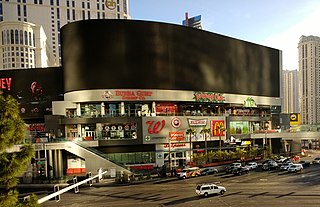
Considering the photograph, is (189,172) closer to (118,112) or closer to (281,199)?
(281,199)

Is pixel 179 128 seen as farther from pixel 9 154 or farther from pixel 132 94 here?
pixel 9 154

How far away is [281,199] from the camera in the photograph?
27.9 metres

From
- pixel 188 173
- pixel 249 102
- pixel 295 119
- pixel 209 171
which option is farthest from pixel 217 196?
pixel 295 119

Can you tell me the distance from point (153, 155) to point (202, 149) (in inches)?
494

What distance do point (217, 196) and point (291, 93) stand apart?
187 meters

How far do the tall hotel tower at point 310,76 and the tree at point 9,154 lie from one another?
178 m

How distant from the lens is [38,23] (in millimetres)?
154125

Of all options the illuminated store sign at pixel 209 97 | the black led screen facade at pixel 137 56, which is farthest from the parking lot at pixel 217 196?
the black led screen facade at pixel 137 56

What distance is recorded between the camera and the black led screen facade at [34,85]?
6488 cm

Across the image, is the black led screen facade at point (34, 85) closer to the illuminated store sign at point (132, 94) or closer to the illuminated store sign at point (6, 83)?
the illuminated store sign at point (6, 83)

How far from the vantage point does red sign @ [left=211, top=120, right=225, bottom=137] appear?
6168 cm

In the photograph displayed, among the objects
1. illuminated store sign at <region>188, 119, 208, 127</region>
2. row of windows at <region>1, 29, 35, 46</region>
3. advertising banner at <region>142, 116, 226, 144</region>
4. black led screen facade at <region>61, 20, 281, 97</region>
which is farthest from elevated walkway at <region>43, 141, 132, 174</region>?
row of windows at <region>1, 29, 35, 46</region>

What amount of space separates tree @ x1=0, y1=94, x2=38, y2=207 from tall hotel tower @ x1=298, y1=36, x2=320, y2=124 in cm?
17812

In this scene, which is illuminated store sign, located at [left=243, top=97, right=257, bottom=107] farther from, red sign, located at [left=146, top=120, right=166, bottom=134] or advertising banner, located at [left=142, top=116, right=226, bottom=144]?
red sign, located at [left=146, top=120, right=166, bottom=134]
